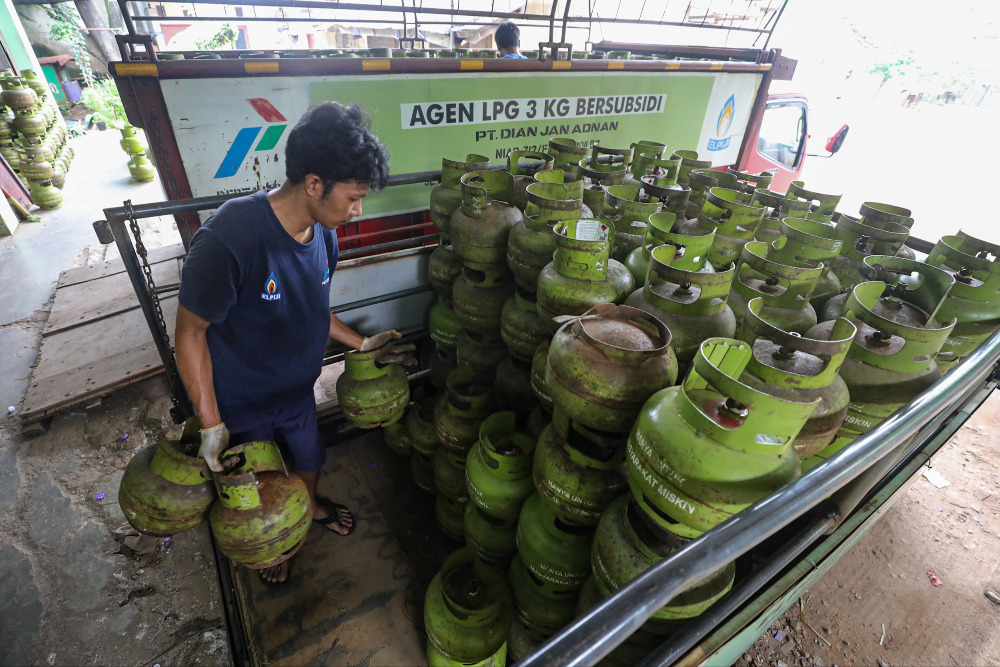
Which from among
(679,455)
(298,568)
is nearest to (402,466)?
(298,568)

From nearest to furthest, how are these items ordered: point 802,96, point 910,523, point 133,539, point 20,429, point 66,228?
point 133,539
point 910,523
point 20,429
point 802,96
point 66,228

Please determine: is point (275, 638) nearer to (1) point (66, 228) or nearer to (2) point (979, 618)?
(2) point (979, 618)

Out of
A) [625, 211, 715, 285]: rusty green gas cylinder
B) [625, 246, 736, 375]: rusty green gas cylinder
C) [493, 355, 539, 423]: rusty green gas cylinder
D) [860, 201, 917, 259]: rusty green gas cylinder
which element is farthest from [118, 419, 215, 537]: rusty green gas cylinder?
[860, 201, 917, 259]: rusty green gas cylinder

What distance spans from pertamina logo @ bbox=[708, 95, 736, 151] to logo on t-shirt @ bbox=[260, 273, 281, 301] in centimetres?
511

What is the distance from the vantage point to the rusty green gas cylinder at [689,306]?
1.69m

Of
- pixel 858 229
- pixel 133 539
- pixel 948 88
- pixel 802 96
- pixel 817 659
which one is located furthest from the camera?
pixel 948 88

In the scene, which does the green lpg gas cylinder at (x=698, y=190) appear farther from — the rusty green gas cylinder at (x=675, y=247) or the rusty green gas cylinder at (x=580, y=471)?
the rusty green gas cylinder at (x=580, y=471)

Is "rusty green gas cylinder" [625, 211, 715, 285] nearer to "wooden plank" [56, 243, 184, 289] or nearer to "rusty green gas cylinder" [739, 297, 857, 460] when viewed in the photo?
"rusty green gas cylinder" [739, 297, 857, 460]

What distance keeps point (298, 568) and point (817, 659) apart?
2.88m

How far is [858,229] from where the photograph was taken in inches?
89.9

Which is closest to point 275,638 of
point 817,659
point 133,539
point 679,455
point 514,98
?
point 133,539

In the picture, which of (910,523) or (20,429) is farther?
(20,429)

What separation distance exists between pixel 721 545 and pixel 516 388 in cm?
176

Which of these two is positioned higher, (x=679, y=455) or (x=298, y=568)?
(x=679, y=455)
